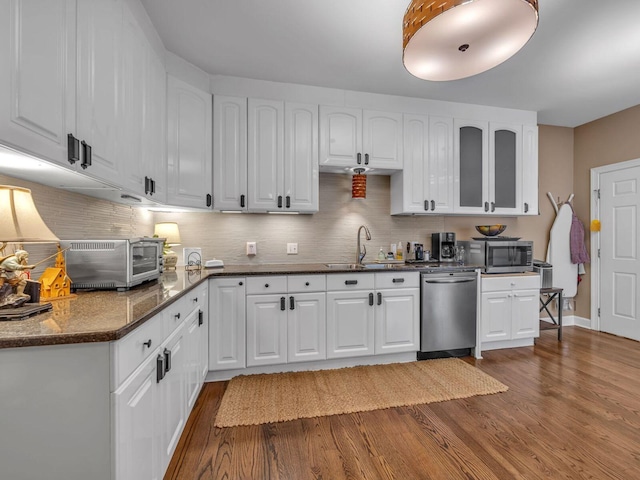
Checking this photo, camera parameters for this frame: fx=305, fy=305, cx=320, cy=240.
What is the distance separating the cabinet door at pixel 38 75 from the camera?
928 mm

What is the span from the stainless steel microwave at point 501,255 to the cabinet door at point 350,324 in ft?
4.48

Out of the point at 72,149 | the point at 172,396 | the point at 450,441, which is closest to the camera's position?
the point at 72,149

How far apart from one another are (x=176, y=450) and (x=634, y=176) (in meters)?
5.31

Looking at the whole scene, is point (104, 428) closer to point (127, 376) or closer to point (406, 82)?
point (127, 376)

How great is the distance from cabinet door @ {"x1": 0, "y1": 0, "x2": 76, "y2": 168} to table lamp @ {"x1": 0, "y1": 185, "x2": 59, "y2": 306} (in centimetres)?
20

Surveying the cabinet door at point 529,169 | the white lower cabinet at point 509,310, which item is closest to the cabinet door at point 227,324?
the white lower cabinet at point 509,310

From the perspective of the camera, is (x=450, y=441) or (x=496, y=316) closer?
(x=450, y=441)

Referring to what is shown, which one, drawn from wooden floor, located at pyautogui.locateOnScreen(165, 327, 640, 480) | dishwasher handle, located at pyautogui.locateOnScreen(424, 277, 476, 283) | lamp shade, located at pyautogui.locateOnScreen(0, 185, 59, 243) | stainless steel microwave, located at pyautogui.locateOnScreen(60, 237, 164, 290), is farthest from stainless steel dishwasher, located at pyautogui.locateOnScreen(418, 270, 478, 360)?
lamp shade, located at pyautogui.locateOnScreen(0, 185, 59, 243)

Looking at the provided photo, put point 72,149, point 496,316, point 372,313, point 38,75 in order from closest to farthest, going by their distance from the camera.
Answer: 1. point 38,75
2. point 72,149
3. point 372,313
4. point 496,316

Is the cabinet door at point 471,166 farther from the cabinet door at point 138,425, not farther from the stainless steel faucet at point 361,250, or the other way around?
the cabinet door at point 138,425

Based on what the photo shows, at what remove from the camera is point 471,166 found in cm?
350

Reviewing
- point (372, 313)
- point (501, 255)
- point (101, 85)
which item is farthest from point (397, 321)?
point (101, 85)

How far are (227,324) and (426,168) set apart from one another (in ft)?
8.48

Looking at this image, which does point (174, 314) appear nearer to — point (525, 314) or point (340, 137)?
point (340, 137)
